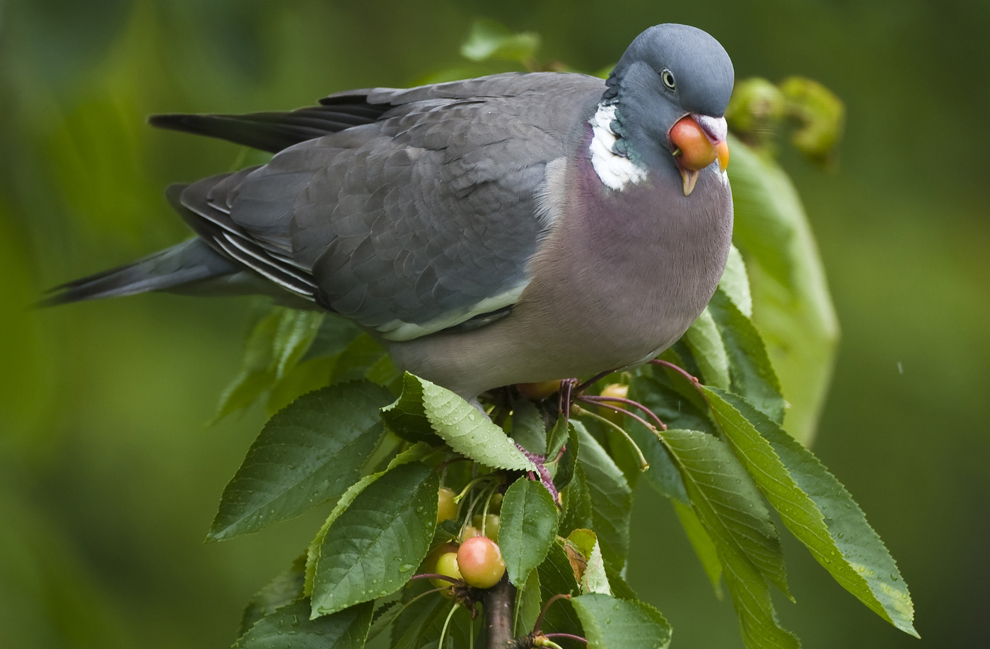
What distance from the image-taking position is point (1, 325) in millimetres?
1727

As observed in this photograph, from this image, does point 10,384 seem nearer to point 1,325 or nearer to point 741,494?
point 1,325

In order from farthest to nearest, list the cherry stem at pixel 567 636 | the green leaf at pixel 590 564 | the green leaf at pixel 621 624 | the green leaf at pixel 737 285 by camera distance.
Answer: the green leaf at pixel 737 285
the green leaf at pixel 590 564
the cherry stem at pixel 567 636
the green leaf at pixel 621 624

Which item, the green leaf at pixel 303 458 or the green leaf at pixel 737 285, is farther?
the green leaf at pixel 737 285

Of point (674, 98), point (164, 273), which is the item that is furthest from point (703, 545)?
point (164, 273)

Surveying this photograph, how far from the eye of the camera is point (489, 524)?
1.59 metres

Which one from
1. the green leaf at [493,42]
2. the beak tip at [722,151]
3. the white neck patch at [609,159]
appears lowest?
the white neck patch at [609,159]

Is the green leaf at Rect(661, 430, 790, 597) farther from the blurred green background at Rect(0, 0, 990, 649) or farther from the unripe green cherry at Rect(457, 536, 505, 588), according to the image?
the blurred green background at Rect(0, 0, 990, 649)

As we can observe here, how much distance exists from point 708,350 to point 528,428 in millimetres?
363

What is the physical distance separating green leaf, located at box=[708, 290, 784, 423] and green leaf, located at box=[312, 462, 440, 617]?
0.66 meters

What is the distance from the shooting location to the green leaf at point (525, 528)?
129 centimetres

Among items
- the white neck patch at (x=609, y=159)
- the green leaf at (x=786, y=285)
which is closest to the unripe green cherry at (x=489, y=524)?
the white neck patch at (x=609, y=159)

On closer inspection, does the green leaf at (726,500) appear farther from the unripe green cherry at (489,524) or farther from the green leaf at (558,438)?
the unripe green cherry at (489,524)

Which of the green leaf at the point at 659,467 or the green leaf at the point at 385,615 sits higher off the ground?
the green leaf at the point at 659,467

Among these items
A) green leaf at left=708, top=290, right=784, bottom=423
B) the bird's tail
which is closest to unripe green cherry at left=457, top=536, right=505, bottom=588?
green leaf at left=708, top=290, right=784, bottom=423
